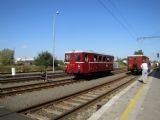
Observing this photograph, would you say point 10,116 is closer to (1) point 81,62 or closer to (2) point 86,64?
(1) point 81,62

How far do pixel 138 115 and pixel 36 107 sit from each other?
12.9 feet

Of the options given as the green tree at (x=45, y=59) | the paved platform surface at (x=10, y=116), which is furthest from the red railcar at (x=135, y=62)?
the paved platform surface at (x=10, y=116)

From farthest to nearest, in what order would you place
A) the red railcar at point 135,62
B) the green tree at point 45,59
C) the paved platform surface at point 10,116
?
1. the green tree at point 45,59
2. the red railcar at point 135,62
3. the paved platform surface at point 10,116

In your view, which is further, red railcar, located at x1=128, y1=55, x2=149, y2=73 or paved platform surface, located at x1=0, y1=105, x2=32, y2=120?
red railcar, located at x1=128, y1=55, x2=149, y2=73

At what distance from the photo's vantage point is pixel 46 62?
52.1m

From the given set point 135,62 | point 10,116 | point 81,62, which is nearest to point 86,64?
point 81,62

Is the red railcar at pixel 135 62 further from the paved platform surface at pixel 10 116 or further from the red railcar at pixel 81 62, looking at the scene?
the paved platform surface at pixel 10 116

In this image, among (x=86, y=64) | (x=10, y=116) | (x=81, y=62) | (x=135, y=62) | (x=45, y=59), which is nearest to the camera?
(x=10, y=116)

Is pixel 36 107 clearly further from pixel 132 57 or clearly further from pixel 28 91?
pixel 132 57

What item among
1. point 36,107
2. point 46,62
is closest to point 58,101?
point 36,107

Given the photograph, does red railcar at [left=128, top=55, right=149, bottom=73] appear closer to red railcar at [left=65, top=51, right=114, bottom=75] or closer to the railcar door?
red railcar at [left=65, top=51, right=114, bottom=75]

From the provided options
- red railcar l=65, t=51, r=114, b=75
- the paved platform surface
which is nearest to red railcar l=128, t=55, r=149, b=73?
red railcar l=65, t=51, r=114, b=75

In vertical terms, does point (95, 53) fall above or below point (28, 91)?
above

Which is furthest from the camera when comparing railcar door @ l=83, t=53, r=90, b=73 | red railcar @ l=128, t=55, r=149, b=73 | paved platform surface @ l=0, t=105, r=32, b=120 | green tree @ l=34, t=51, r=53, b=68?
green tree @ l=34, t=51, r=53, b=68
